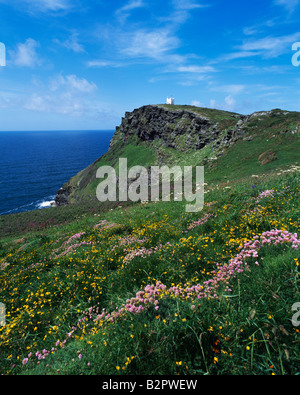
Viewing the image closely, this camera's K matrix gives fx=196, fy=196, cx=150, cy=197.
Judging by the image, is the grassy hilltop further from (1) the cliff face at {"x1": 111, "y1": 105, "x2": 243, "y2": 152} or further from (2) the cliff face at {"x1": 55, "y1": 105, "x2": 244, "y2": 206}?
(1) the cliff face at {"x1": 111, "y1": 105, "x2": 243, "y2": 152}

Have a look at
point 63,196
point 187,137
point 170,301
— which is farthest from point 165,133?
point 170,301

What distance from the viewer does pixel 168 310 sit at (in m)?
3.41

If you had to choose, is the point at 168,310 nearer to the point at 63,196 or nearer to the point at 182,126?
the point at 182,126

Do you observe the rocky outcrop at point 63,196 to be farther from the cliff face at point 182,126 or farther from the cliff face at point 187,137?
the cliff face at point 182,126

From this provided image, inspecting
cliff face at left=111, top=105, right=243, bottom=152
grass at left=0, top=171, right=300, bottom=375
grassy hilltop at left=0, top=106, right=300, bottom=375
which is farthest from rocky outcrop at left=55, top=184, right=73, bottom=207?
grass at left=0, top=171, right=300, bottom=375

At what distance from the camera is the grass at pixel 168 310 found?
2754 mm

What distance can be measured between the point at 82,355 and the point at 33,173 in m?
137

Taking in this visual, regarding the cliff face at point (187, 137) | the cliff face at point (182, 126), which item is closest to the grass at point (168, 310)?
the cliff face at point (187, 137)

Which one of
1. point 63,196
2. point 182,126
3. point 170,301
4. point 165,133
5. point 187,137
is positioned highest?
point 182,126

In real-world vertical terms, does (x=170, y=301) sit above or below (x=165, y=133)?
below

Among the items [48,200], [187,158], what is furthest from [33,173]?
[187,158]

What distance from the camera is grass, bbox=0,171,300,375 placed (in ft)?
9.04
